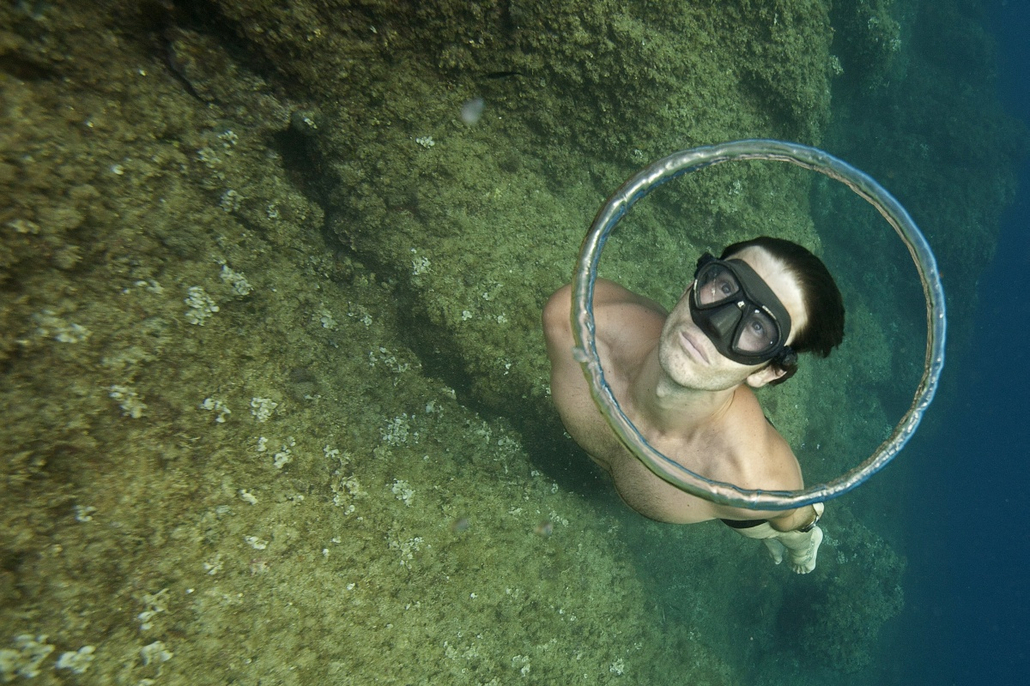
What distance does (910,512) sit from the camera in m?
17.3

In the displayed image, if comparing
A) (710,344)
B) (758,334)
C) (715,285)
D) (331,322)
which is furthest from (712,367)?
(331,322)

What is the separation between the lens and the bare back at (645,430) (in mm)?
2256

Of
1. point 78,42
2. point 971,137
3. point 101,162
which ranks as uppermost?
point 971,137

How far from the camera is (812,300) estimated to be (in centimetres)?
193

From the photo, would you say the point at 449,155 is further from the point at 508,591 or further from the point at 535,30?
the point at 508,591

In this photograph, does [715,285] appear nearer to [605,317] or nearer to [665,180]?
[665,180]

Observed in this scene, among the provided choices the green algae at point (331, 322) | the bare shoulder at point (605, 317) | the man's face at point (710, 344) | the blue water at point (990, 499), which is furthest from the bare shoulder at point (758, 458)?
the blue water at point (990, 499)

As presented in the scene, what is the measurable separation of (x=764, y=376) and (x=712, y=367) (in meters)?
0.34

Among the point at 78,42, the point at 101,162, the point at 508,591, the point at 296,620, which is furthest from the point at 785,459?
the point at 78,42

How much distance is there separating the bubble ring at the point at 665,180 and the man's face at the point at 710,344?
33 cm

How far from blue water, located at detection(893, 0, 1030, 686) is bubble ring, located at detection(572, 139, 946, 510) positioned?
23.9 metres

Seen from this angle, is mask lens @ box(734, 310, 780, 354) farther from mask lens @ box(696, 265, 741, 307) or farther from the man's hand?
the man's hand

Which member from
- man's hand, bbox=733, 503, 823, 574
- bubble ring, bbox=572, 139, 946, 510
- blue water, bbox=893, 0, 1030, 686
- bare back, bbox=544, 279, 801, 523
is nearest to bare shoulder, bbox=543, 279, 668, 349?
bare back, bbox=544, 279, 801, 523

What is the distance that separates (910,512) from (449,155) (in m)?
21.7
